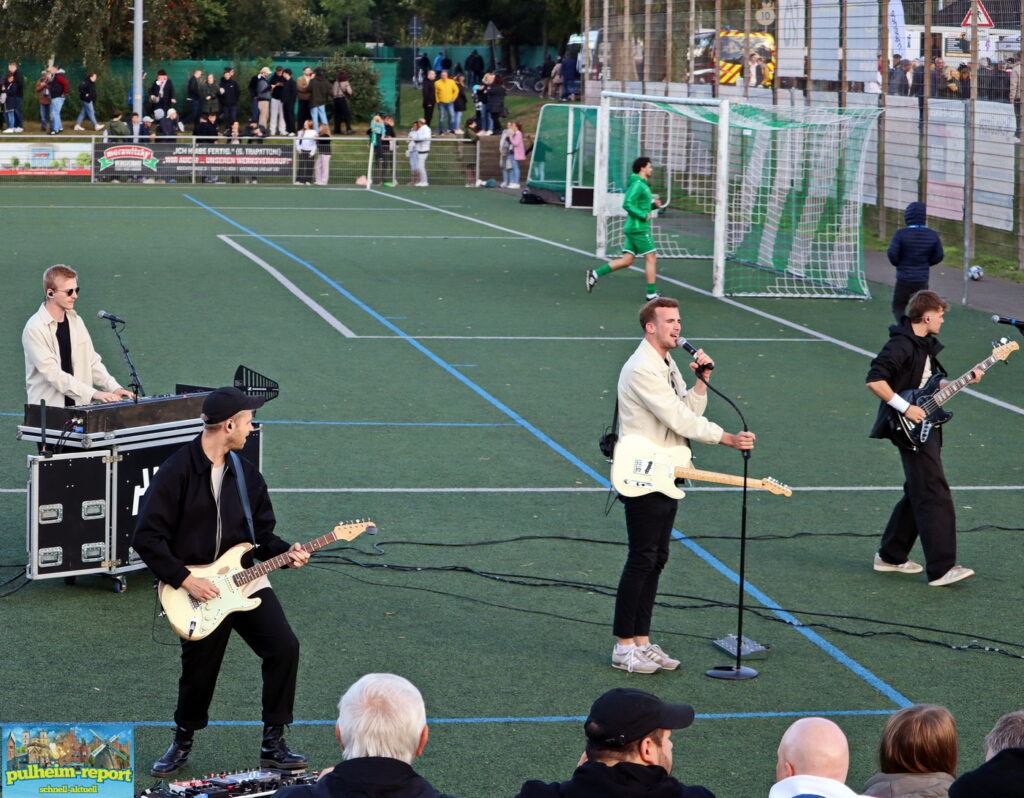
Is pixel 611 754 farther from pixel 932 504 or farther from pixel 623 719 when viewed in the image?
pixel 932 504

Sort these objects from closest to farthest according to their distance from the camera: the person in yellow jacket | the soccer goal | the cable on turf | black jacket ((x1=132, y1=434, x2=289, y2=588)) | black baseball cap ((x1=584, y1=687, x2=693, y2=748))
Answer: black baseball cap ((x1=584, y1=687, x2=693, y2=748))
black jacket ((x1=132, y1=434, x2=289, y2=588))
the cable on turf
the soccer goal
the person in yellow jacket

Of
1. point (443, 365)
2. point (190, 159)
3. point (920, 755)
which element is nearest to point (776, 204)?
point (443, 365)

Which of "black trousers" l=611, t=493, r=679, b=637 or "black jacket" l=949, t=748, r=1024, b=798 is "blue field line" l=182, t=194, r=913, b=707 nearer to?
"black trousers" l=611, t=493, r=679, b=637

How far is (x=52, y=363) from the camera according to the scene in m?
10.3

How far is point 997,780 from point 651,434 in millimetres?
4163

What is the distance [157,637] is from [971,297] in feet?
60.5

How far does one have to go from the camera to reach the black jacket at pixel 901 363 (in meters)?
10.5

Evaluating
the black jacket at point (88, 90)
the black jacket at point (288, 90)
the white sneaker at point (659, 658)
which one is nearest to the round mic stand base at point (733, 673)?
the white sneaker at point (659, 658)

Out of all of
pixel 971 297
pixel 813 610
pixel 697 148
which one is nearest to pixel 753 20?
pixel 697 148

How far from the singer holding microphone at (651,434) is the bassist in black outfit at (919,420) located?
6.90 feet

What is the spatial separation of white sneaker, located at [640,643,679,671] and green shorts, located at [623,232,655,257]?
1591 cm

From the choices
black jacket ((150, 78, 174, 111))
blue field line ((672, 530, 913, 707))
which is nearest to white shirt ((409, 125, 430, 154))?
black jacket ((150, 78, 174, 111))

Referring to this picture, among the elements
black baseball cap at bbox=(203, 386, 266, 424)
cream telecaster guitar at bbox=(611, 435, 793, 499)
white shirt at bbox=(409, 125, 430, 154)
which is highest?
white shirt at bbox=(409, 125, 430, 154)

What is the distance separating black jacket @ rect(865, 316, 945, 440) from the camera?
34.4 feet
